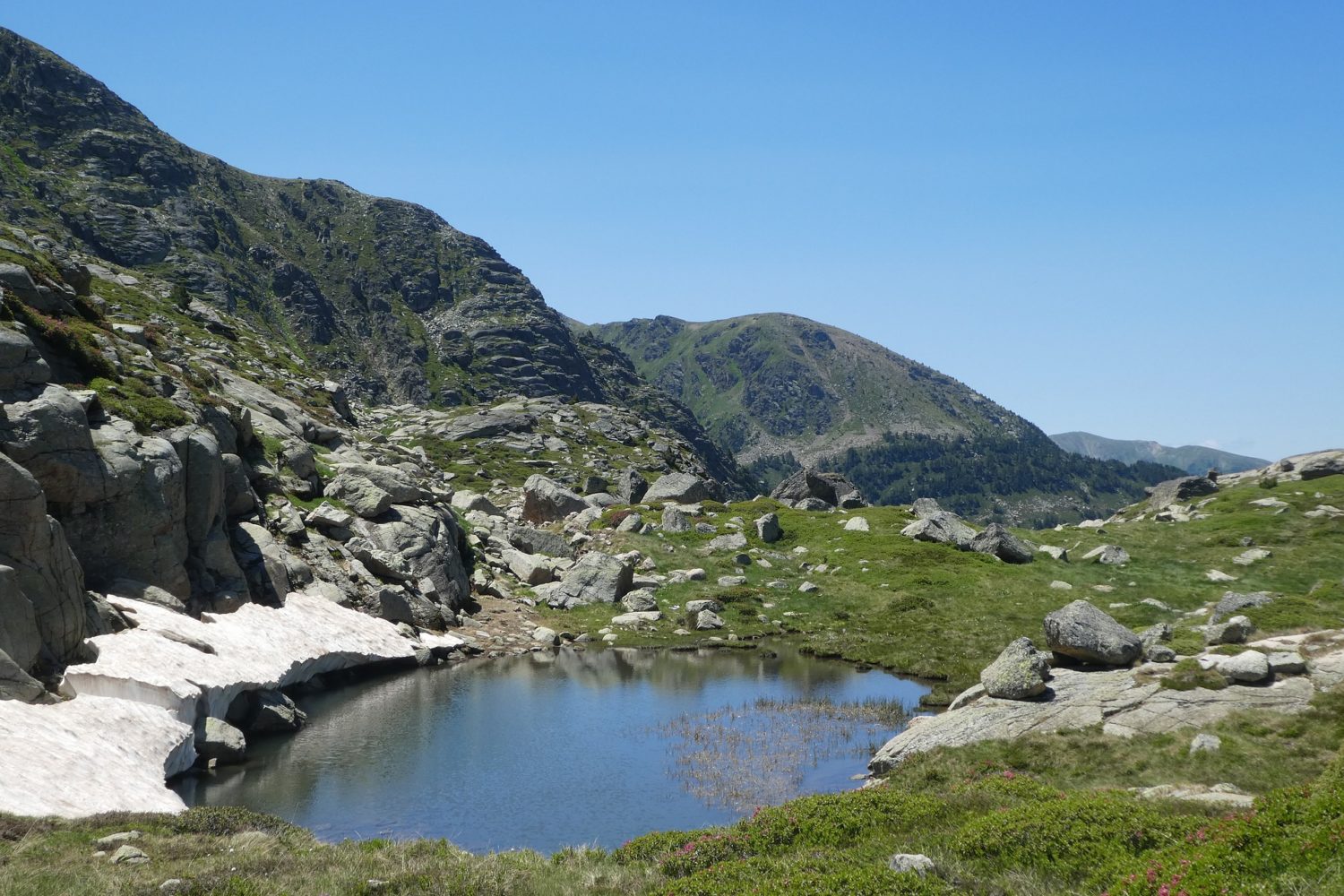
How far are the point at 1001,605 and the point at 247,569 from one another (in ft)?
183

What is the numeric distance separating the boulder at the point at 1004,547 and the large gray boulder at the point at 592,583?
35.4m

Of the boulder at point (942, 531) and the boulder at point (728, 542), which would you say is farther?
the boulder at point (728, 542)

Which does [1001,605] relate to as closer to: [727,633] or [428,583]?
[727,633]

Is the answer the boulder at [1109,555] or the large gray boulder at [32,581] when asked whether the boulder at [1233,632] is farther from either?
the large gray boulder at [32,581]

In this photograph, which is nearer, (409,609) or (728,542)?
(409,609)

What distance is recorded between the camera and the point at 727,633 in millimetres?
67000

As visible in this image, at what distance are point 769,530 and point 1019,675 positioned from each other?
57.8 meters

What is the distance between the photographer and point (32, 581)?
30.0 meters

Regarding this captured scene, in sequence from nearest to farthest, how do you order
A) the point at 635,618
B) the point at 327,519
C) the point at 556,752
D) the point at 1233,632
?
the point at 1233,632
the point at 556,752
the point at 327,519
the point at 635,618

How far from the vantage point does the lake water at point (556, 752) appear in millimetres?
28938

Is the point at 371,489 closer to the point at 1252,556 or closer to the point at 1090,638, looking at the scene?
the point at 1090,638

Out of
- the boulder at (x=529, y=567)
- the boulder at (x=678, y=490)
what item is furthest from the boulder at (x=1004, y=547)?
the boulder at (x=678, y=490)

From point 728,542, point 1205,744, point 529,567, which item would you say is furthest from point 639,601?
point 1205,744

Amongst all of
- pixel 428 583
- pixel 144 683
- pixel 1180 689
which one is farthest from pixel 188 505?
pixel 1180 689
